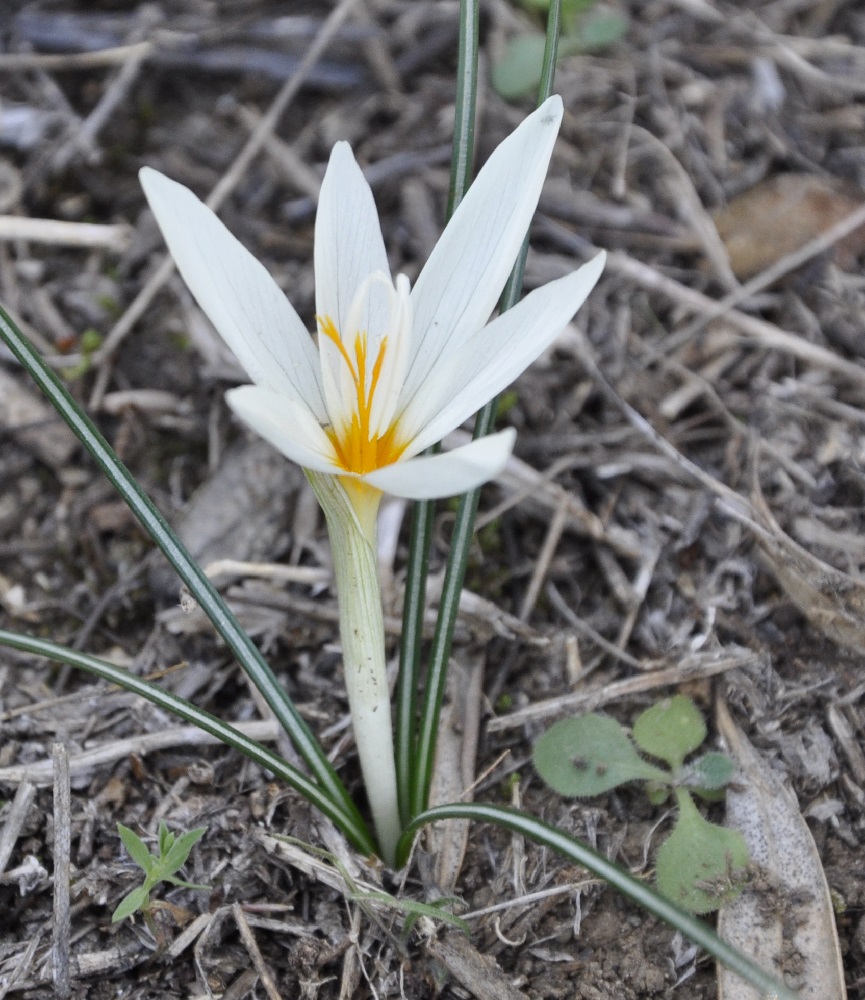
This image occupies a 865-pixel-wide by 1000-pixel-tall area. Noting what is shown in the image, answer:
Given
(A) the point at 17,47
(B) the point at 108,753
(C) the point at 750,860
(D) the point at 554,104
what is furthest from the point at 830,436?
(A) the point at 17,47

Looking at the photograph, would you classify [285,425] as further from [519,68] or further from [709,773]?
[519,68]

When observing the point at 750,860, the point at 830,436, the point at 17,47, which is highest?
the point at 17,47

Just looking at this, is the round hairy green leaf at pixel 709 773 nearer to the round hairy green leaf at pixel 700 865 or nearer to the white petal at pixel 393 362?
the round hairy green leaf at pixel 700 865

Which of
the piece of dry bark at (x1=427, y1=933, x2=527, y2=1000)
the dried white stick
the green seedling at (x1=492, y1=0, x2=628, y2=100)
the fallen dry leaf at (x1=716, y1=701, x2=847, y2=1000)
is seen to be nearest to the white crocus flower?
the piece of dry bark at (x1=427, y1=933, x2=527, y2=1000)

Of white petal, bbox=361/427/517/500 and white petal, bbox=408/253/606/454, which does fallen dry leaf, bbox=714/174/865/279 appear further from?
white petal, bbox=361/427/517/500

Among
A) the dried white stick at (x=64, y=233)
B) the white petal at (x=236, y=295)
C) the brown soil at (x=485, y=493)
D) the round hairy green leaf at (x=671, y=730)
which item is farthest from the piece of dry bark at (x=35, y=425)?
the round hairy green leaf at (x=671, y=730)

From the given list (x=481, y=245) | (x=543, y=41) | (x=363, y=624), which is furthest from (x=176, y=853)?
(x=543, y=41)

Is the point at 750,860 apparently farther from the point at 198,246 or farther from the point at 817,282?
the point at 817,282
